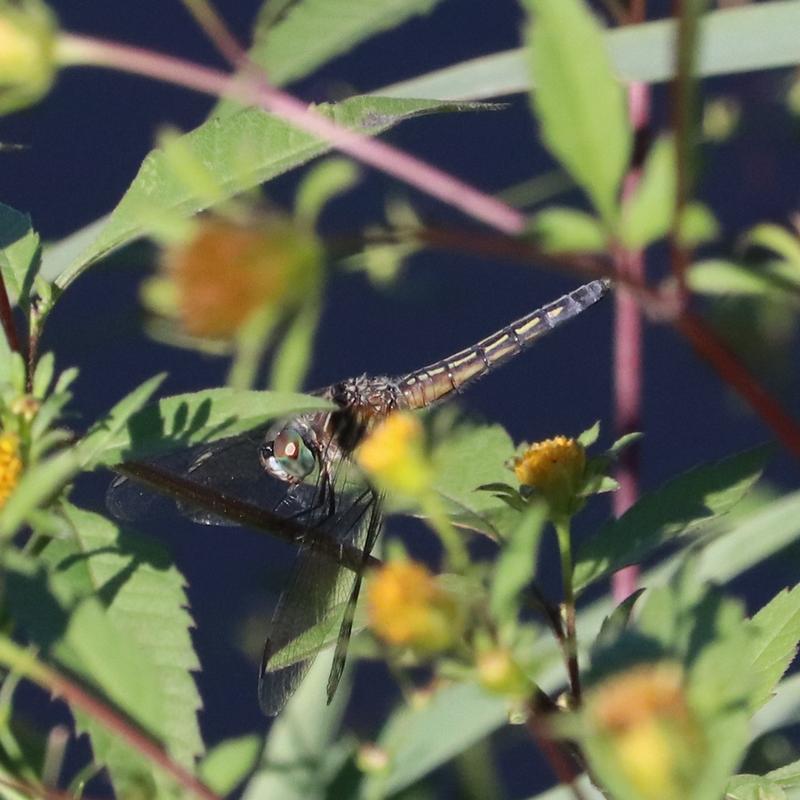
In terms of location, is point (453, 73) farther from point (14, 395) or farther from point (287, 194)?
point (287, 194)

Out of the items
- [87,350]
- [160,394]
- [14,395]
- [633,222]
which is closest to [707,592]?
[633,222]

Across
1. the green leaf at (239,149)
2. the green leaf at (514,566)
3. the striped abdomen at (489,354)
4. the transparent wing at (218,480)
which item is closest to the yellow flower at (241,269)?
the green leaf at (514,566)

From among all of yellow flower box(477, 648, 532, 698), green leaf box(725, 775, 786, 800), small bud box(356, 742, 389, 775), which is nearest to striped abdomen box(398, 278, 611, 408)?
green leaf box(725, 775, 786, 800)

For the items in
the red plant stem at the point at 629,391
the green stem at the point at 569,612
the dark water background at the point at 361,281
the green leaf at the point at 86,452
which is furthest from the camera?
the dark water background at the point at 361,281

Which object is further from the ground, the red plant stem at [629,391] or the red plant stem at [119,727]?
the red plant stem at [629,391]

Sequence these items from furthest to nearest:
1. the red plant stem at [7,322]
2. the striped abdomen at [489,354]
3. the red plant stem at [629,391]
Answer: the striped abdomen at [489,354] → the red plant stem at [629,391] → the red plant stem at [7,322]

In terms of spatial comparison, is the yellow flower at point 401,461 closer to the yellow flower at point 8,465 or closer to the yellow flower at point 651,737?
the yellow flower at point 651,737
